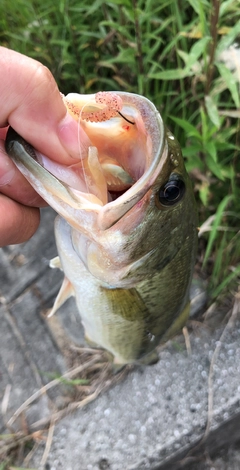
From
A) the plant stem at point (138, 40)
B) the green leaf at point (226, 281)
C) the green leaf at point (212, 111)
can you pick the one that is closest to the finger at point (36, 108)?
the green leaf at point (212, 111)

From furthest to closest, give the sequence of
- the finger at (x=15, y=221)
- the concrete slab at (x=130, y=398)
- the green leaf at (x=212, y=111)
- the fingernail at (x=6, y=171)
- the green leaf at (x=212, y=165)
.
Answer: the concrete slab at (x=130, y=398), the green leaf at (x=212, y=165), the green leaf at (x=212, y=111), the finger at (x=15, y=221), the fingernail at (x=6, y=171)

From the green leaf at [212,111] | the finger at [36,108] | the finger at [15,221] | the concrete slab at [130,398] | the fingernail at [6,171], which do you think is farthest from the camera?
the concrete slab at [130,398]

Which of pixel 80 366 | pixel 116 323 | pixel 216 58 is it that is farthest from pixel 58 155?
pixel 80 366

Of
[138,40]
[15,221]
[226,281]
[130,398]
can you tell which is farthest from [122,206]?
[130,398]

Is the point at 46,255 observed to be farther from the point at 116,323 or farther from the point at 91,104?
the point at 91,104

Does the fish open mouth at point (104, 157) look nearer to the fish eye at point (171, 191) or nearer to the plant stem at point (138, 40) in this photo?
the fish eye at point (171, 191)

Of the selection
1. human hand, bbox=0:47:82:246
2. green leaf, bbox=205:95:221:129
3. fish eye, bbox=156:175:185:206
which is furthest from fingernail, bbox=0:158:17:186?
green leaf, bbox=205:95:221:129

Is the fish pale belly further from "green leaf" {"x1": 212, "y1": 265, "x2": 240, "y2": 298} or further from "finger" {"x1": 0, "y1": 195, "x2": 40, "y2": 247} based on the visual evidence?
"green leaf" {"x1": 212, "y1": 265, "x2": 240, "y2": 298}
